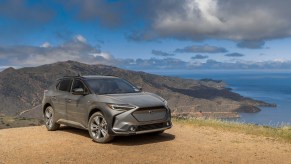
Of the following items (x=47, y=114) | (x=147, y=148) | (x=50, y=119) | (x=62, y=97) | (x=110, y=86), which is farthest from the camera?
(x=47, y=114)

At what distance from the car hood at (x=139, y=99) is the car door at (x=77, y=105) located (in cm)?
111

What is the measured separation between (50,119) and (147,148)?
4.86m

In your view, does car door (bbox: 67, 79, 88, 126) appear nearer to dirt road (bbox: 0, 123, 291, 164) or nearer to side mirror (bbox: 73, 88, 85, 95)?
side mirror (bbox: 73, 88, 85, 95)

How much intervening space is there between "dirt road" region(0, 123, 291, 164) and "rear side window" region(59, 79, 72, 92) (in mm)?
1508

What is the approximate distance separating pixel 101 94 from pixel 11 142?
10.8 ft

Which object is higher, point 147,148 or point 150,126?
point 150,126

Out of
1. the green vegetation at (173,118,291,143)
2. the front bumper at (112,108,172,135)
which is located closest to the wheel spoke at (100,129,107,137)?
the front bumper at (112,108,172,135)

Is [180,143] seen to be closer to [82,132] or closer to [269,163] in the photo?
[269,163]

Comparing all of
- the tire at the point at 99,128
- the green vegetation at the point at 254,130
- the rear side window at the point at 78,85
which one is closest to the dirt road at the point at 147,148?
the tire at the point at 99,128

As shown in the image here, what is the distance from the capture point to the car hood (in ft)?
34.1

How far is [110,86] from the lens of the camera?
11.8 meters

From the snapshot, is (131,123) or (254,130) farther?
(254,130)

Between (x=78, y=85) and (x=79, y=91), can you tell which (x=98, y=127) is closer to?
(x=79, y=91)

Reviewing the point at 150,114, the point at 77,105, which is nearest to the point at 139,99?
the point at 150,114
